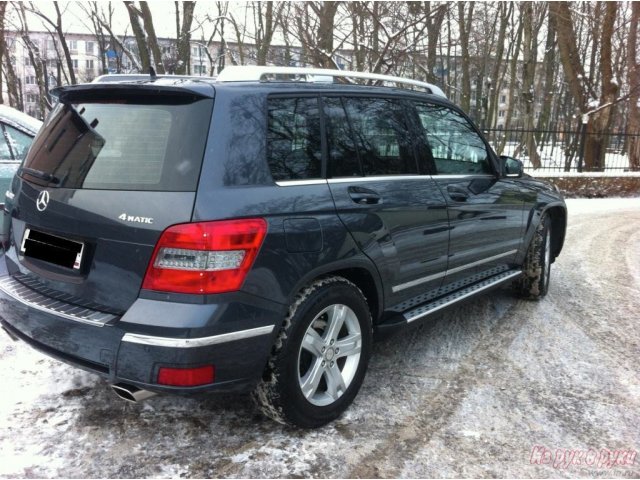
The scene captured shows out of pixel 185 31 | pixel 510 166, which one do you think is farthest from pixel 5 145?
pixel 185 31

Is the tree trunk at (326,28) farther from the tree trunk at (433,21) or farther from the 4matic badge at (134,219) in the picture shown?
the 4matic badge at (134,219)

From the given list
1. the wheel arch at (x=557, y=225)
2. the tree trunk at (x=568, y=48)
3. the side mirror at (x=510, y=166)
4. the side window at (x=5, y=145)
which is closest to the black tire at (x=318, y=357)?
the side mirror at (x=510, y=166)

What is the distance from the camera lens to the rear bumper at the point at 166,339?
2258mm

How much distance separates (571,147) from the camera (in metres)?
16.6

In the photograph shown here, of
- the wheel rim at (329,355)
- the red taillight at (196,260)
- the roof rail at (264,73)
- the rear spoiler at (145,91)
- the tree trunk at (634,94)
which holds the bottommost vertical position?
the wheel rim at (329,355)

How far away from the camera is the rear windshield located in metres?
2.39

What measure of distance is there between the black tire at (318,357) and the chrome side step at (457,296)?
1.49ft

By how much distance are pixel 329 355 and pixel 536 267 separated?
2941mm

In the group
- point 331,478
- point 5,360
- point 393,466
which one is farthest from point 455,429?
point 5,360

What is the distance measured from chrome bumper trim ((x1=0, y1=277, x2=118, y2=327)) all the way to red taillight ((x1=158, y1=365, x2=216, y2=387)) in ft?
1.11

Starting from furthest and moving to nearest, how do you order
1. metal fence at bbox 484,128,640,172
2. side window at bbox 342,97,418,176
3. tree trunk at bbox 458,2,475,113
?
1. tree trunk at bbox 458,2,475,113
2. metal fence at bbox 484,128,640,172
3. side window at bbox 342,97,418,176

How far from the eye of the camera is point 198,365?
2293 mm

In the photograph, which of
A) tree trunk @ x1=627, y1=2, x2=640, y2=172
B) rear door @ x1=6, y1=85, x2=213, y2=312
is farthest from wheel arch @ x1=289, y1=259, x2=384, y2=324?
tree trunk @ x1=627, y1=2, x2=640, y2=172

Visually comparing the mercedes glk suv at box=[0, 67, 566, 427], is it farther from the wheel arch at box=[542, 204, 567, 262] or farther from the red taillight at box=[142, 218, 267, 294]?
the wheel arch at box=[542, 204, 567, 262]
